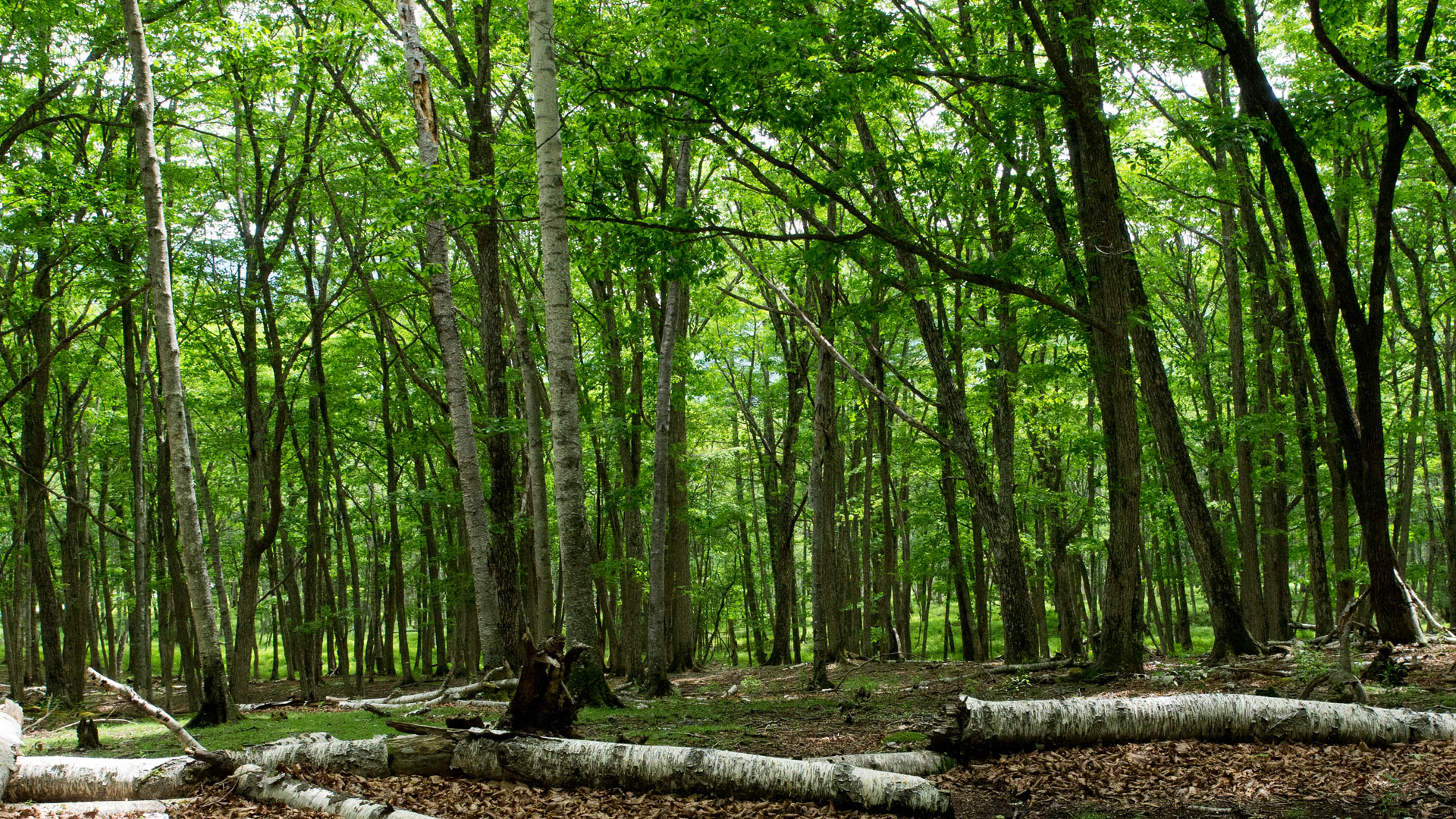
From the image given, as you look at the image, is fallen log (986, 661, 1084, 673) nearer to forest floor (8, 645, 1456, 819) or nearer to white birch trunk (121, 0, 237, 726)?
forest floor (8, 645, 1456, 819)

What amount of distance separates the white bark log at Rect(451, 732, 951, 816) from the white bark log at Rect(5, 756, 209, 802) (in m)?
1.50

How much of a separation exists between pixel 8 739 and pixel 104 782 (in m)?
→ 0.63

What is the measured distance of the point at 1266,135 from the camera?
771 cm

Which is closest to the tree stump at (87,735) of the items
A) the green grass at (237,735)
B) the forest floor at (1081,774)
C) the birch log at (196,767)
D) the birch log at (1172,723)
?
the green grass at (237,735)

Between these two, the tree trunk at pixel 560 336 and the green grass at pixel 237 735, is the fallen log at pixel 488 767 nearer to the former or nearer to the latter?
the green grass at pixel 237 735

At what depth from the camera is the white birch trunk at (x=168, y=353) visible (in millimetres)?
8625

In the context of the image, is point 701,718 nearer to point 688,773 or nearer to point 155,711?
point 688,773

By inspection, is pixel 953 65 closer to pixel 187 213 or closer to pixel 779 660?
pixel 187 213

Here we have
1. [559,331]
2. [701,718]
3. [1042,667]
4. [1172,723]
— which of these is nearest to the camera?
[1172,723]

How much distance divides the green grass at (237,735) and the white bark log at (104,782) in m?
2.02

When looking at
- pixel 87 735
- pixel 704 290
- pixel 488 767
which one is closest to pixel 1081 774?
pixel 488 767

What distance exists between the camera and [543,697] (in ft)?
16.4

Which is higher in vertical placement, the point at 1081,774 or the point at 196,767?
A: the point at 196,767

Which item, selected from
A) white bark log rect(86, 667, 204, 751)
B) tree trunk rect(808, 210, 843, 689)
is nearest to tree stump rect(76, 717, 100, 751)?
white bark log rect(86, 667, 204, 751)
